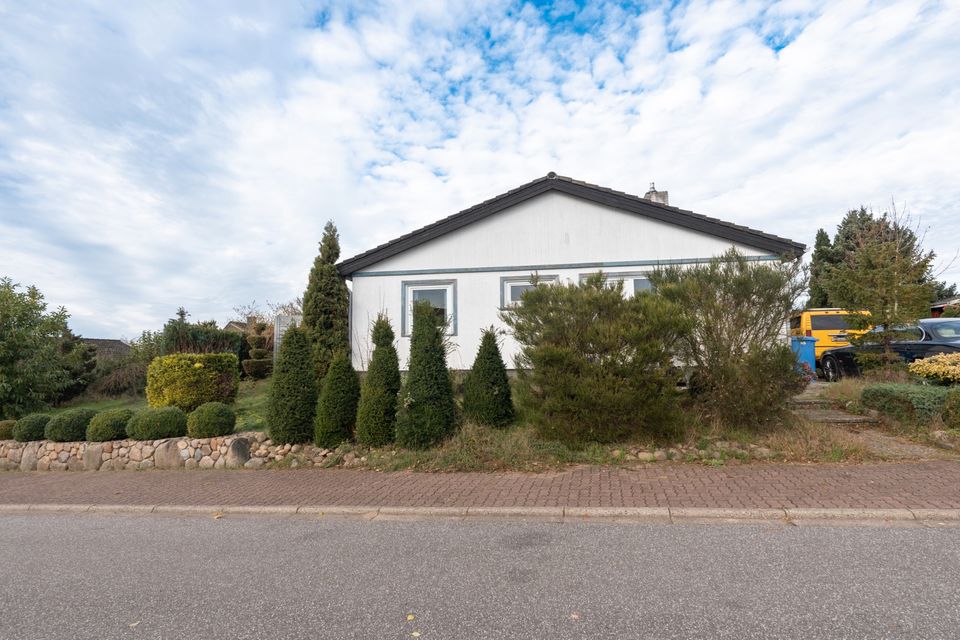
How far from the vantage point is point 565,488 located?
20.2ft

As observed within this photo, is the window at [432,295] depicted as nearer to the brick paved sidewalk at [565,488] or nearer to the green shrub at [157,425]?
the green shrub at [157,425]

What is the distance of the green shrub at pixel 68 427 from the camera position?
929cm

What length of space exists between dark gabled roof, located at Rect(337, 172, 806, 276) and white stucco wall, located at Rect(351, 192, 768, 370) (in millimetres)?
160

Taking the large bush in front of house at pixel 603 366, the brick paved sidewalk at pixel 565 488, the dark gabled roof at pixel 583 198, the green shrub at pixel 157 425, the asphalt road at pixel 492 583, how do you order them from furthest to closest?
the dark gabled roof at pixel 583 198 < the green shrub at pixel 157 425 < the large bush in front of house at pixel 603 366 < the brick paved sidewalk at pixel 565 488 < the asphalt road at pixel 492 583

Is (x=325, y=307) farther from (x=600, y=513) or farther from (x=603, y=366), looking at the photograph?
(x=600, y=513)

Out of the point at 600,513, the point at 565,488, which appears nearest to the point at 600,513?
the point at 600,513

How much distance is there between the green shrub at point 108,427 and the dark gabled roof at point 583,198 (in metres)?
6.18

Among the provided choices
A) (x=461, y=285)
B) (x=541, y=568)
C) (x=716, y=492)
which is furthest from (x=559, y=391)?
(x=461, y=285)

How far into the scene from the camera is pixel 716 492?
579 cm

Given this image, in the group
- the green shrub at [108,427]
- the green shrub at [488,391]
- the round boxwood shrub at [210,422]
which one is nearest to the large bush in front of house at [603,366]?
the green shrub at [488,391]

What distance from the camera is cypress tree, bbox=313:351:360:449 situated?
8.38 metres

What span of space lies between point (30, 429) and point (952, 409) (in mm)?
15101

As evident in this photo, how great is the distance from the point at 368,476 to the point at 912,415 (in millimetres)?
8338

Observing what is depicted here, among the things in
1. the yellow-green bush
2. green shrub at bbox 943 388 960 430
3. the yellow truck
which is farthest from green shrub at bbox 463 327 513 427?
the yellow truck
